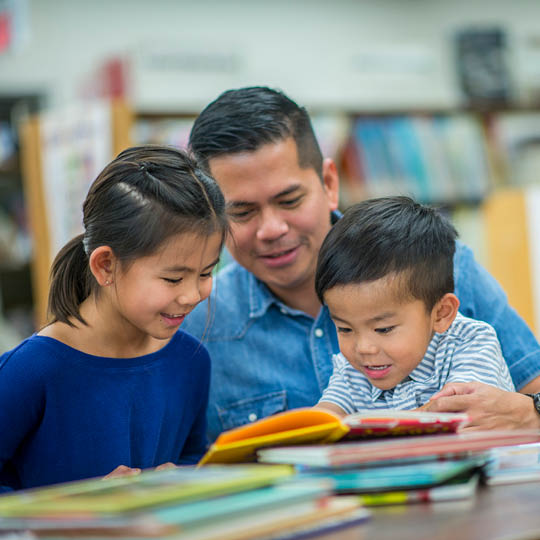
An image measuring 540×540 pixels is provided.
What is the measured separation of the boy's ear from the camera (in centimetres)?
142

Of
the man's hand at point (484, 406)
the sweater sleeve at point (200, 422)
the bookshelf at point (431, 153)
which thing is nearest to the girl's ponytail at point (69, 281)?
the sweater sleeve at point (200, 422)

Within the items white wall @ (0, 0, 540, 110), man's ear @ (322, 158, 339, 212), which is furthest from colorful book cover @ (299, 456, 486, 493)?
white wall @ (0, 0, 540, 110)

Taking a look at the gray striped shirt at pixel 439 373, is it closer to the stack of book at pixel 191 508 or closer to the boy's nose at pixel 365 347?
the boy's nose at pixel 365 347

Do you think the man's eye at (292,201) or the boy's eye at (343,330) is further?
the man's eye at (292,201)

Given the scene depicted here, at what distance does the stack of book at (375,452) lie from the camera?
87 centimetres

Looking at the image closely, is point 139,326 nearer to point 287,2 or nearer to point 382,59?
point 382,59

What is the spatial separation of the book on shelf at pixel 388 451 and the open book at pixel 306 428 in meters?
0.02

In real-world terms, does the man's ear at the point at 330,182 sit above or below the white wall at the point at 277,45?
below

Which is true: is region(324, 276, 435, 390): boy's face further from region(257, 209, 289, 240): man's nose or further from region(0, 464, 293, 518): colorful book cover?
region(0, 464, 293, 518): colorful book cover

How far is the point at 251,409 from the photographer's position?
1.71m

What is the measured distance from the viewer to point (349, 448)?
0.89 metres

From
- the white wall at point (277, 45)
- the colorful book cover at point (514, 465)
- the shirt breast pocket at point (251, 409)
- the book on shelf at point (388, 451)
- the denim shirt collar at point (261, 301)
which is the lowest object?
the shirt breast pocket at point (251, 409)

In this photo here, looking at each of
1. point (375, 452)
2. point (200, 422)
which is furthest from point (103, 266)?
point (375, 452)

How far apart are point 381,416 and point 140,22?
15.6 feet
